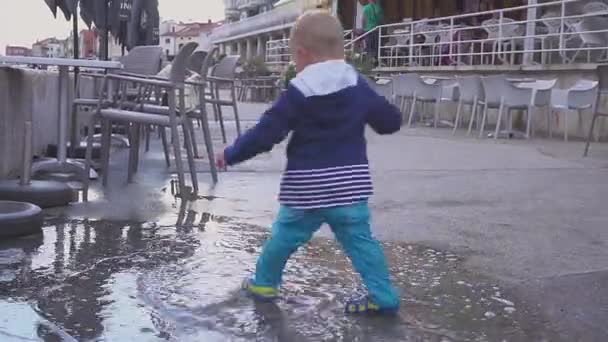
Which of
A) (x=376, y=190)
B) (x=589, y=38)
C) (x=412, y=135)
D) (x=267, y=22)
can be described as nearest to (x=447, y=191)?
(x=376, y=190)

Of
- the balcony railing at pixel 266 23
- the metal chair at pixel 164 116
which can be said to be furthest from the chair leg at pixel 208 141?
the balcony railing at pixel 266 23

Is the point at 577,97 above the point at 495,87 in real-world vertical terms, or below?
below

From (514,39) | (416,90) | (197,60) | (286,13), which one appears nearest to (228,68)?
(197,60)

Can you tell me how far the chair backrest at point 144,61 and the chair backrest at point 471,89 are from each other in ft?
23.9

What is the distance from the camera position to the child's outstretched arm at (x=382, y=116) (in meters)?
3.04

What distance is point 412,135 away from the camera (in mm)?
12766

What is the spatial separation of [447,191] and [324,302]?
10.6 feet

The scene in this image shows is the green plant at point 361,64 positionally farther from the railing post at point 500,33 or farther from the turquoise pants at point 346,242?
the turquoise pants at point 346,242

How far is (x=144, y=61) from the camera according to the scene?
654cm

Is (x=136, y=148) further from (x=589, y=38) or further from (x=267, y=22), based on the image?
(x=267, y=22)

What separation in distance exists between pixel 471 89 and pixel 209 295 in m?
10.5

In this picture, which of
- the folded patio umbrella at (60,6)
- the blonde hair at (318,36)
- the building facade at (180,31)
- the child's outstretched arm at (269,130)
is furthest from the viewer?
the building facade at (180,31)

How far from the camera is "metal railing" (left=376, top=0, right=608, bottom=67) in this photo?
42.9ft

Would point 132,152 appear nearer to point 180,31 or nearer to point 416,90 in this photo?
point 416,90
